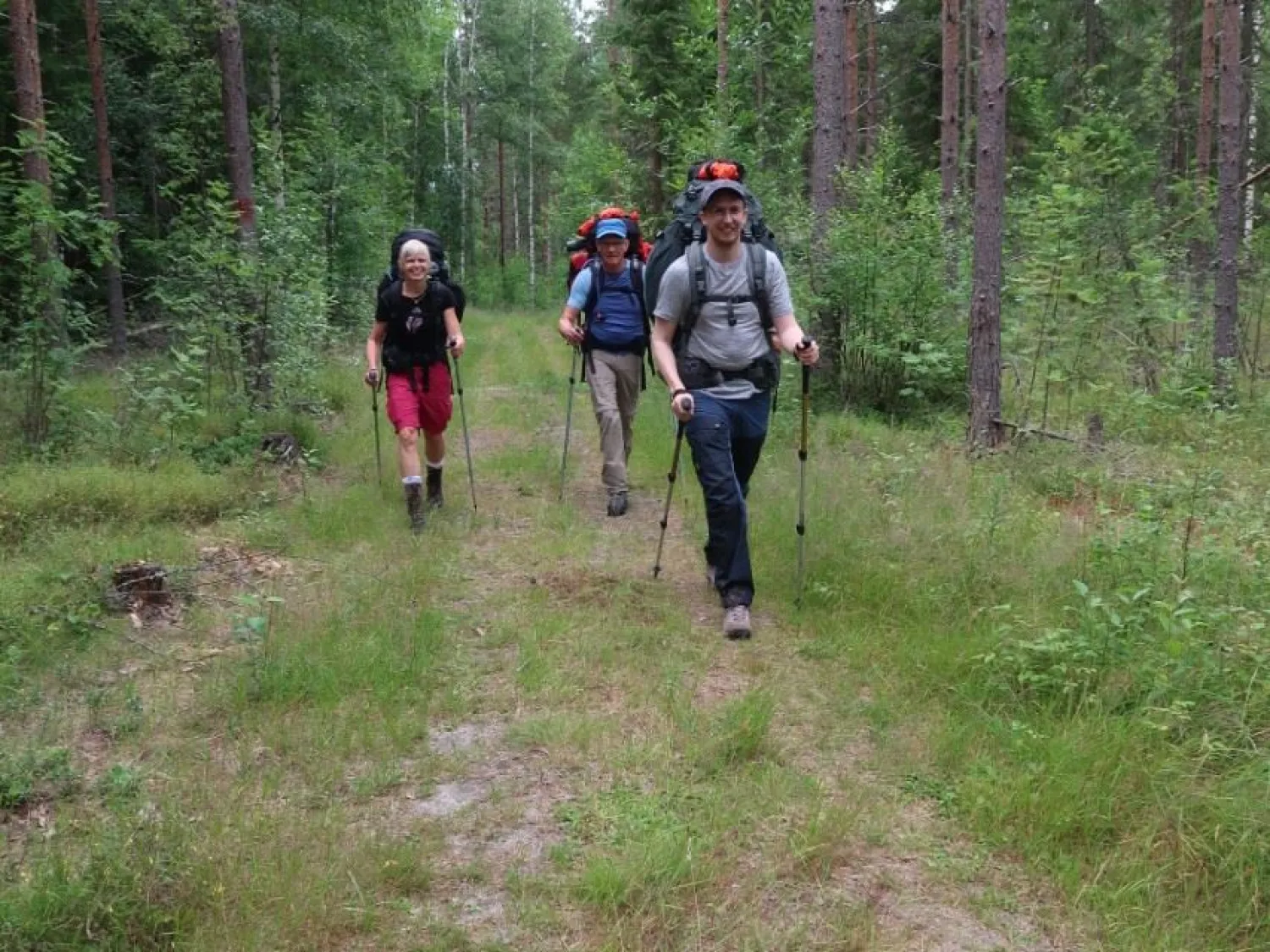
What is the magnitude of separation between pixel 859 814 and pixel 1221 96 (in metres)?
12.2

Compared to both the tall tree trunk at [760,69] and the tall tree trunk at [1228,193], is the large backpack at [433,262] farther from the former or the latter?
the tall tree trunk at [760,69]

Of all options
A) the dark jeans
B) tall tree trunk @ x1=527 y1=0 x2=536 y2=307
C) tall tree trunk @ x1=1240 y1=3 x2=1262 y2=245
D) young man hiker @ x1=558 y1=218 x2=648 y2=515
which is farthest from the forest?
tall tree trunk @ x1=527 y1=0 x2=536 y2=307

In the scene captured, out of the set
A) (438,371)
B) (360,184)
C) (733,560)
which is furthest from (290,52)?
(733,560)

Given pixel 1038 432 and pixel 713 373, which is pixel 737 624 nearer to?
pixel 713 373

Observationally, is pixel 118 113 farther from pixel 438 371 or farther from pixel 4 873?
pixel 4 873

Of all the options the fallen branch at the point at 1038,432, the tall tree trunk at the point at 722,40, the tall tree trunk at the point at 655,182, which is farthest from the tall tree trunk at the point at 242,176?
the tall tree trunk at the point at 655,182

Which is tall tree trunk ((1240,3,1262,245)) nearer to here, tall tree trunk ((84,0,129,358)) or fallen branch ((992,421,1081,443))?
fallen branch ((992,421,1081,443))

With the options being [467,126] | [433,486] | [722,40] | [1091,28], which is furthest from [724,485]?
[467,126]

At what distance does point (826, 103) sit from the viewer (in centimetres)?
1126

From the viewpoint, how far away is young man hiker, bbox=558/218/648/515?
26.5 feet

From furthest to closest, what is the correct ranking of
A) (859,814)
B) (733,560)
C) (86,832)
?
(733,560), (859,814), (86,832)

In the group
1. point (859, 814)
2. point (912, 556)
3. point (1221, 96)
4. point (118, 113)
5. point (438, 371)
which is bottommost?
point (859, 814)

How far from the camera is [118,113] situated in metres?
16.5

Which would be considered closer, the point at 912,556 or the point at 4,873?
the point at 4,873
